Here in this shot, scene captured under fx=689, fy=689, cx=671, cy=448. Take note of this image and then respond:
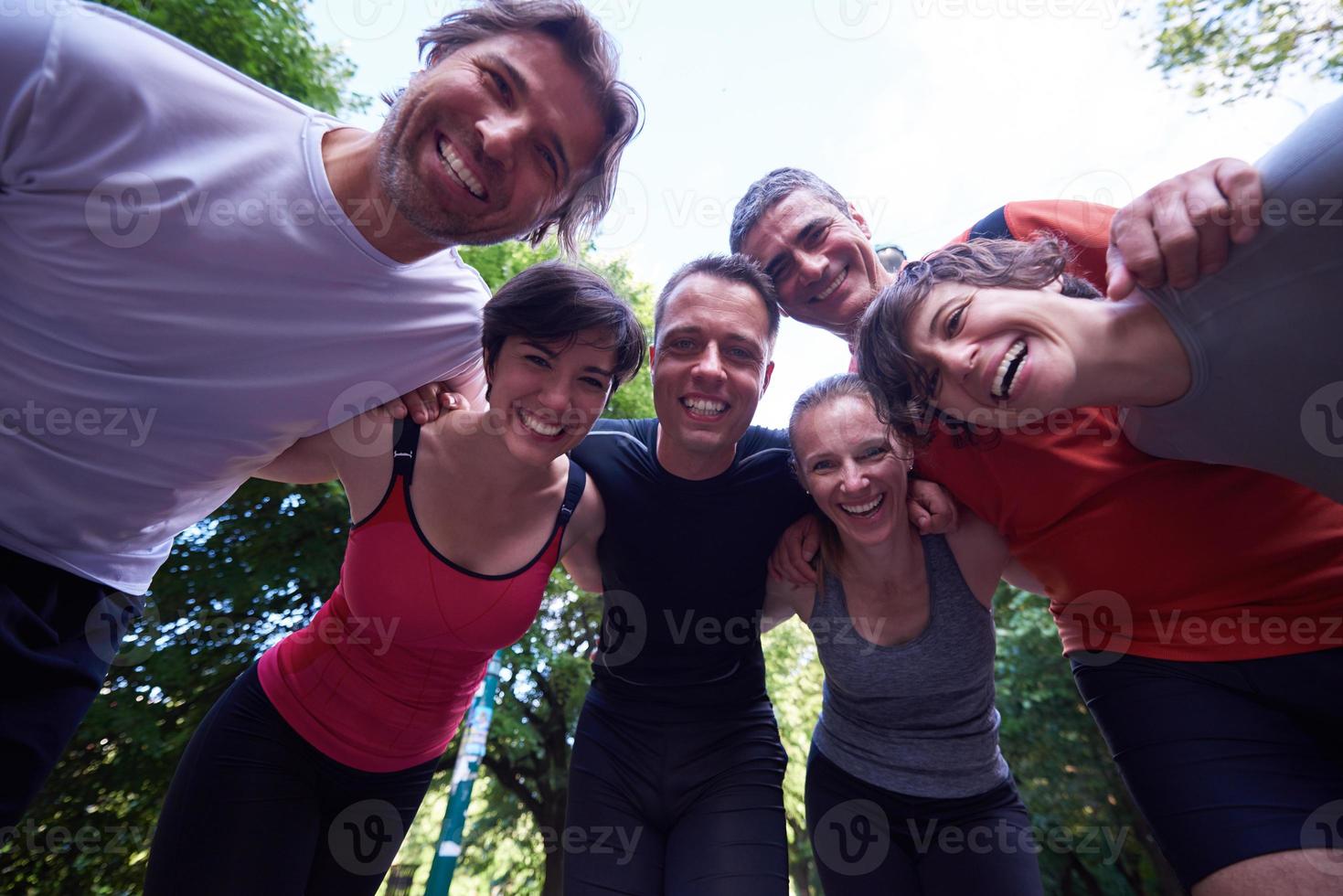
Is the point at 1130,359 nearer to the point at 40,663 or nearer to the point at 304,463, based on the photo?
the point at 304,463

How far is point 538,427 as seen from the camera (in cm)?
245

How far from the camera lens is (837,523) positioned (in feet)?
8.45

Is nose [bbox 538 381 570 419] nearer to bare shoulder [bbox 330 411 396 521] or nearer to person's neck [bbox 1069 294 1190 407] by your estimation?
bare shoulder [bbox 330 411 396 521]

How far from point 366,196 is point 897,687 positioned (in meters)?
2.40

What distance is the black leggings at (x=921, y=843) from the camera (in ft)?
7.55

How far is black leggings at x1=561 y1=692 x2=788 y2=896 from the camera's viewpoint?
2.22 metres

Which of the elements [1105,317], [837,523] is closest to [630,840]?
[837,523]

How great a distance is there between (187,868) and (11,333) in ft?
5.48

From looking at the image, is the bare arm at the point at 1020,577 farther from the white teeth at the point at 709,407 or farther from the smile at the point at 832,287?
the smile at the point at 832,287

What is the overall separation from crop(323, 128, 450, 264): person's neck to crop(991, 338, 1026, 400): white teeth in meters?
1.72

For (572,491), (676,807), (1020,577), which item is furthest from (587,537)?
(1020,577)

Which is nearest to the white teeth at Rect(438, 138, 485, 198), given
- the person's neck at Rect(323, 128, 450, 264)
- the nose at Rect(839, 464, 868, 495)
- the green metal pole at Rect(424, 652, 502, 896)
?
the person's neck at Rect(323, 128, 450, 264)

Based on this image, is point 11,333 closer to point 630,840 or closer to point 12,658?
point 12,658

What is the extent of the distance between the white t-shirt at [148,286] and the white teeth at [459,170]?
33 centimetres
